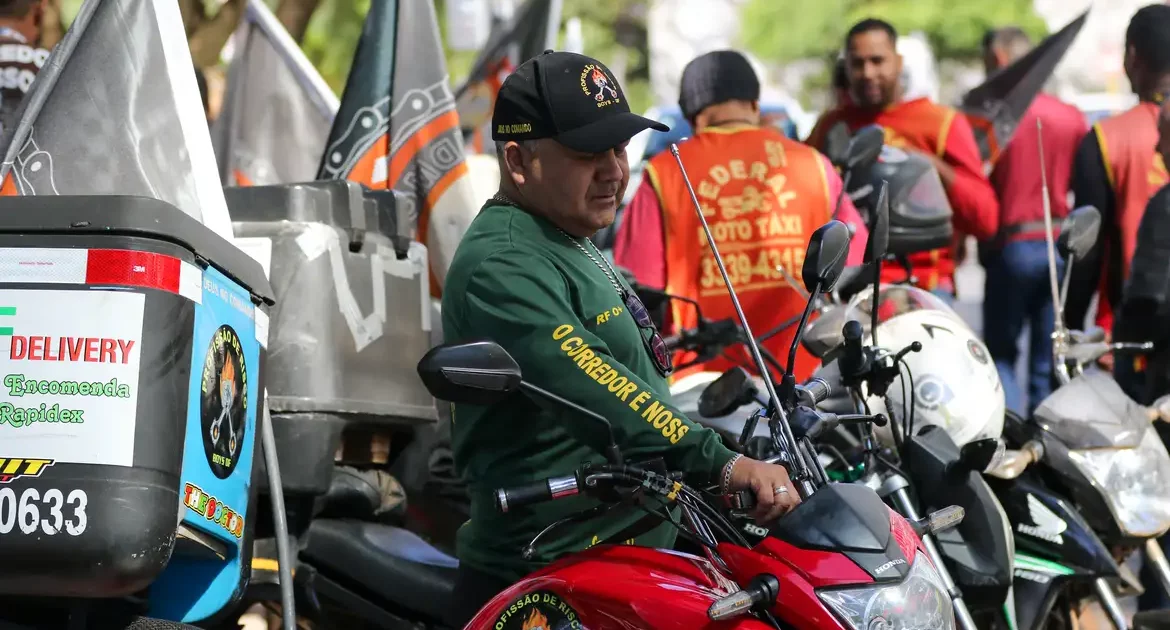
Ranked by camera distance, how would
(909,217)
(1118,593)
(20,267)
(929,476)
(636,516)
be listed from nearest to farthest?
(20,267), (636,516), (929,476), (1118,593), (909,217)

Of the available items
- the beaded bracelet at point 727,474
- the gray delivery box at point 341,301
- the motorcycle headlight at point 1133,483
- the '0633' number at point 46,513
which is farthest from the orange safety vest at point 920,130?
the '0633' number at point 46,513

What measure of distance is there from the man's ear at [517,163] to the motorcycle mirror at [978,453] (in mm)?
1550

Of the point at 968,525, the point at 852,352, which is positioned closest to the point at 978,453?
the point at 968,525

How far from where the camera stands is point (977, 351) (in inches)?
198

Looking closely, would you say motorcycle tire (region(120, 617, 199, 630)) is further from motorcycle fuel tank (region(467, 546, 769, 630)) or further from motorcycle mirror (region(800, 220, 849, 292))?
motorcycle mirror (region(800, 220, 849, 292))

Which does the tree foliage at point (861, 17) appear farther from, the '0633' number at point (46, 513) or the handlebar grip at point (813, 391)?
the '0633' number at point (46, 513)

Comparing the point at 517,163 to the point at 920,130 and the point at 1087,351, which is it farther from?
the point at 920,130

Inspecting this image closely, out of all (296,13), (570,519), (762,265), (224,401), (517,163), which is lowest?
(570,519)

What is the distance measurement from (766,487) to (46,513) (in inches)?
53.4

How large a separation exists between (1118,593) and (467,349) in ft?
10.0

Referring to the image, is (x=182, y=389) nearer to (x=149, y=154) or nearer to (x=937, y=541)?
(x=149, y=154)

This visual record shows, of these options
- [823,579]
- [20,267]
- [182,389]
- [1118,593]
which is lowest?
[1118,593]

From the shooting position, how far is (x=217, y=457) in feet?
12.0

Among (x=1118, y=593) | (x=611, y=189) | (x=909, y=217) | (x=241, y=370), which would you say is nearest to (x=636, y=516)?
(x=611, y=189)
